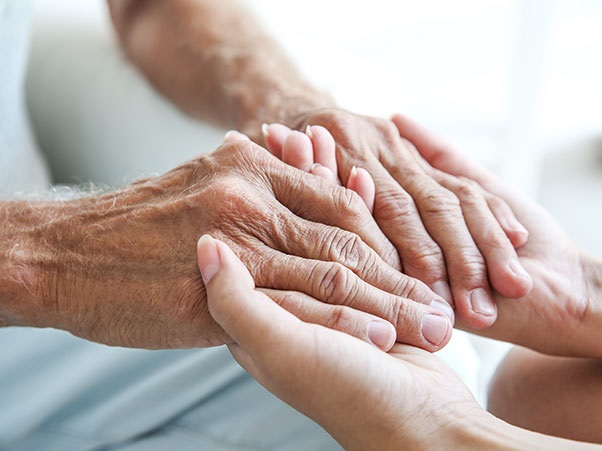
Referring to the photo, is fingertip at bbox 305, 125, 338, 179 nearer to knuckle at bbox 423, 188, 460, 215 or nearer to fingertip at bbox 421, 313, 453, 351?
knuckle at bbox 423, 188, 460, 215

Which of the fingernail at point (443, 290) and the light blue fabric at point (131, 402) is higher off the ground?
the fingernail at point (443, 290)

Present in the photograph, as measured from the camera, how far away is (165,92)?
1.50 meters

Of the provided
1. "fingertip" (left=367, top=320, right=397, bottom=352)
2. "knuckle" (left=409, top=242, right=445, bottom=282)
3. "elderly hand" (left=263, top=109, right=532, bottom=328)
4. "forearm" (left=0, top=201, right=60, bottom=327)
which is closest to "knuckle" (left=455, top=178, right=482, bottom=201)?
"elderly hand" (left=263, top=109, right=532, bottom=328)

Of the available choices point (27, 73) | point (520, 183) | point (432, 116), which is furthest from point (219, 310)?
point (432, 116)

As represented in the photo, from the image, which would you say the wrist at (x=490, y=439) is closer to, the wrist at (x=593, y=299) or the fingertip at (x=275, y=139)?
the wrist at (x=593, y=299)

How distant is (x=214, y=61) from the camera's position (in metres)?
1.45

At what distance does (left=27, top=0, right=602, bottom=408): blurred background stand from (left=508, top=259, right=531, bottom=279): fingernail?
0.15 meters

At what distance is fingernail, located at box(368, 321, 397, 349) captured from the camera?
76cm

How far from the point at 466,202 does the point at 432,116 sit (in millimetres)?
1839

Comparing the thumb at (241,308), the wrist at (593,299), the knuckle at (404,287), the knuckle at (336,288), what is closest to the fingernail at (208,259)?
the thumb at (241,308)

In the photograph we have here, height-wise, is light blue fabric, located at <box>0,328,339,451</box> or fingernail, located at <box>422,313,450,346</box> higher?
fingernail, located at <box>422,313,450,346</box>

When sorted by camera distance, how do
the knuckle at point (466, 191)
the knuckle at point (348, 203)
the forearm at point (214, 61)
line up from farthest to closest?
1. the forearm at point (214, 61)
2. the knuckle at point (466, 191)
3. the knuckle at point (348, 203)

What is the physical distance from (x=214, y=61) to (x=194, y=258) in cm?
72

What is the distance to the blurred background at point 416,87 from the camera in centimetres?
147
